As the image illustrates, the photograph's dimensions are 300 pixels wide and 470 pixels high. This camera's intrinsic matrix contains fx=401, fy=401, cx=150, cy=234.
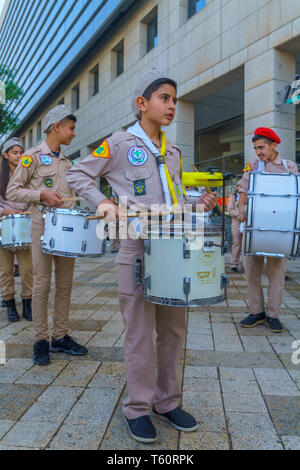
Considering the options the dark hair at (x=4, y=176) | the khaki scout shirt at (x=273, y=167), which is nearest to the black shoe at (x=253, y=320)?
the khaki scout shirt at (x=273, y=167)

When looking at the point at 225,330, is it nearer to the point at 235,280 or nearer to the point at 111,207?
the point at 111,207

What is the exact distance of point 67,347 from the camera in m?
3.69

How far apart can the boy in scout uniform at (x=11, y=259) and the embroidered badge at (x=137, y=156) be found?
309 centimetres

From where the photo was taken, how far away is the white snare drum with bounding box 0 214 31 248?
4.97 m

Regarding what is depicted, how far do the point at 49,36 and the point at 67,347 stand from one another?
1265 inches

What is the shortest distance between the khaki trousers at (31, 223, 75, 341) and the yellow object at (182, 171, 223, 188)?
1.60m

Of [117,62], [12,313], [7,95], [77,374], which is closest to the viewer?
[77,374]

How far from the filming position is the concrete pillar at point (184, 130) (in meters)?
13.0

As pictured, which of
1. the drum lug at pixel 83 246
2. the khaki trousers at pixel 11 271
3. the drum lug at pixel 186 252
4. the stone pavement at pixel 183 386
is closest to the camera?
the drum lug at pixel 186 252

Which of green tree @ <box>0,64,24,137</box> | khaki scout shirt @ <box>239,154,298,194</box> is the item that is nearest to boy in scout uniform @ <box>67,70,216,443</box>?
khaki scout shirt @ <box>239,154,298,194</box>

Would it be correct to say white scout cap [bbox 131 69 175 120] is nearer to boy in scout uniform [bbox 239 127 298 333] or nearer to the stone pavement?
the stone pavement

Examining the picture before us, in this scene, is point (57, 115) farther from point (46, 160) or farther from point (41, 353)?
point (41, 353)

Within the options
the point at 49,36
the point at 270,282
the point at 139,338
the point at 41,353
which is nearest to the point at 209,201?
the point at 139,338

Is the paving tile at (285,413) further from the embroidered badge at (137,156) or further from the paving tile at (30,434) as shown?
the embroidered badge at (137,156)
